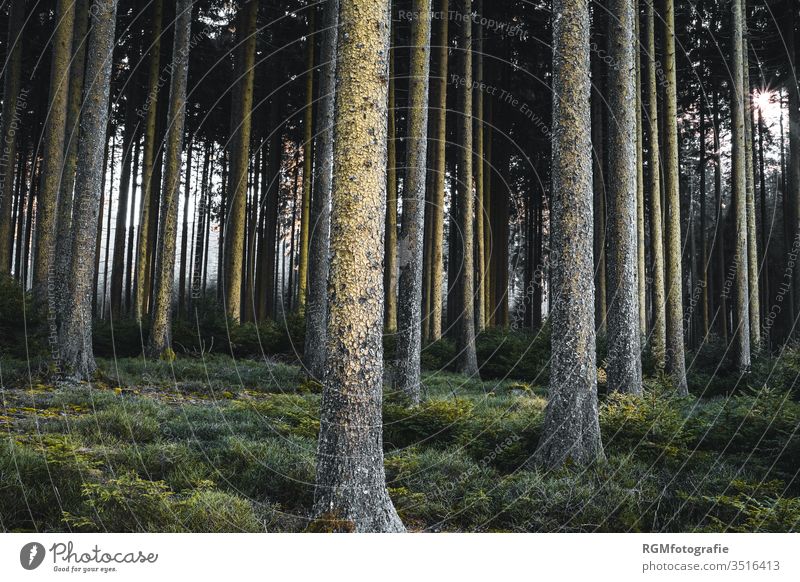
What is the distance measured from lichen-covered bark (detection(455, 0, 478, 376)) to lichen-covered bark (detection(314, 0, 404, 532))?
11386 mm

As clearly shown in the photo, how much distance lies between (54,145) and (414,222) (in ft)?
31.8

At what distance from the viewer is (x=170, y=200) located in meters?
15.4

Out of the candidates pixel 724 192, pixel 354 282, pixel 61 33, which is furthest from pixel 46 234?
pixel 724 192

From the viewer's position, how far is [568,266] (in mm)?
7379

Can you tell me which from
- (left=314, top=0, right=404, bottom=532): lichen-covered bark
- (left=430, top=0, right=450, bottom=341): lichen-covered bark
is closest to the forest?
(left=314, top=0, right=404, bottom=532): lichen-covered bark

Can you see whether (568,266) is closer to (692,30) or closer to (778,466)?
(778,466)

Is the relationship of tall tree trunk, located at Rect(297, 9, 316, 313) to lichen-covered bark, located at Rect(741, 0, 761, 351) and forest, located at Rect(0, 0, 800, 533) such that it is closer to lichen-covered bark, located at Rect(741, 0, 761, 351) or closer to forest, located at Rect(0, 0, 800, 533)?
forest, located at Rect(0, 0, 800, 533)

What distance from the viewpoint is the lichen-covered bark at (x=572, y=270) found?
732cm

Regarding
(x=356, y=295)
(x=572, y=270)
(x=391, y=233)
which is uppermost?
(x=391, y=233)

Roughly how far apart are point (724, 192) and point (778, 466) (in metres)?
35.6

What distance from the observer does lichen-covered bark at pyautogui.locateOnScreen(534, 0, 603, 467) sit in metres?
7.32

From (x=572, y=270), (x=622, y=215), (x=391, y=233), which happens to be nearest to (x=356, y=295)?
(x=572, y=270)
